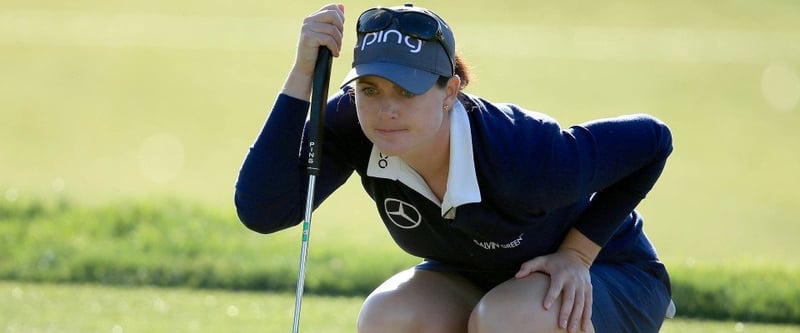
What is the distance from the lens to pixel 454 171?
3604 millimetres

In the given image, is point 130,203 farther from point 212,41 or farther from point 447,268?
point 212,41

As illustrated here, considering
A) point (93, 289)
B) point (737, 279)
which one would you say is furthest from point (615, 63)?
point (93, 289)

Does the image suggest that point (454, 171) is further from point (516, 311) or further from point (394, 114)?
point (516, 311)

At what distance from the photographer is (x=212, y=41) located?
12250 millimetres

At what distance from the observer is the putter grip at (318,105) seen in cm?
362

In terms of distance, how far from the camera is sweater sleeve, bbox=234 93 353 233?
3664mm

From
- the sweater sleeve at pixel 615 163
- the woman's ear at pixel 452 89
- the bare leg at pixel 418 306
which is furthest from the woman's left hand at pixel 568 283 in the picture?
the woman's ear at pixel 452 89

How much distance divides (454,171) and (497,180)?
12cm

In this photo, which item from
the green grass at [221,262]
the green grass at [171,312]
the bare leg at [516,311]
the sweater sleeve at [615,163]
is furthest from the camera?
the green grass at [221,262]

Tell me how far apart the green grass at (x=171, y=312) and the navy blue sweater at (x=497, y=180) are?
173cm

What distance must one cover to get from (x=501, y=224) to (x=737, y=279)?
296 cm

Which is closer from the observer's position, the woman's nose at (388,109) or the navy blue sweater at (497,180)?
the woman's nose at (388,109)

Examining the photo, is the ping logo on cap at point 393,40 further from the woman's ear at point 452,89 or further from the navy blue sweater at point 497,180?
the navy blue sweater at point 497,180

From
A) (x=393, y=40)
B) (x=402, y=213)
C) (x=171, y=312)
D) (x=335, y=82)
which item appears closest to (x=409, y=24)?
(x=393, y=40)
